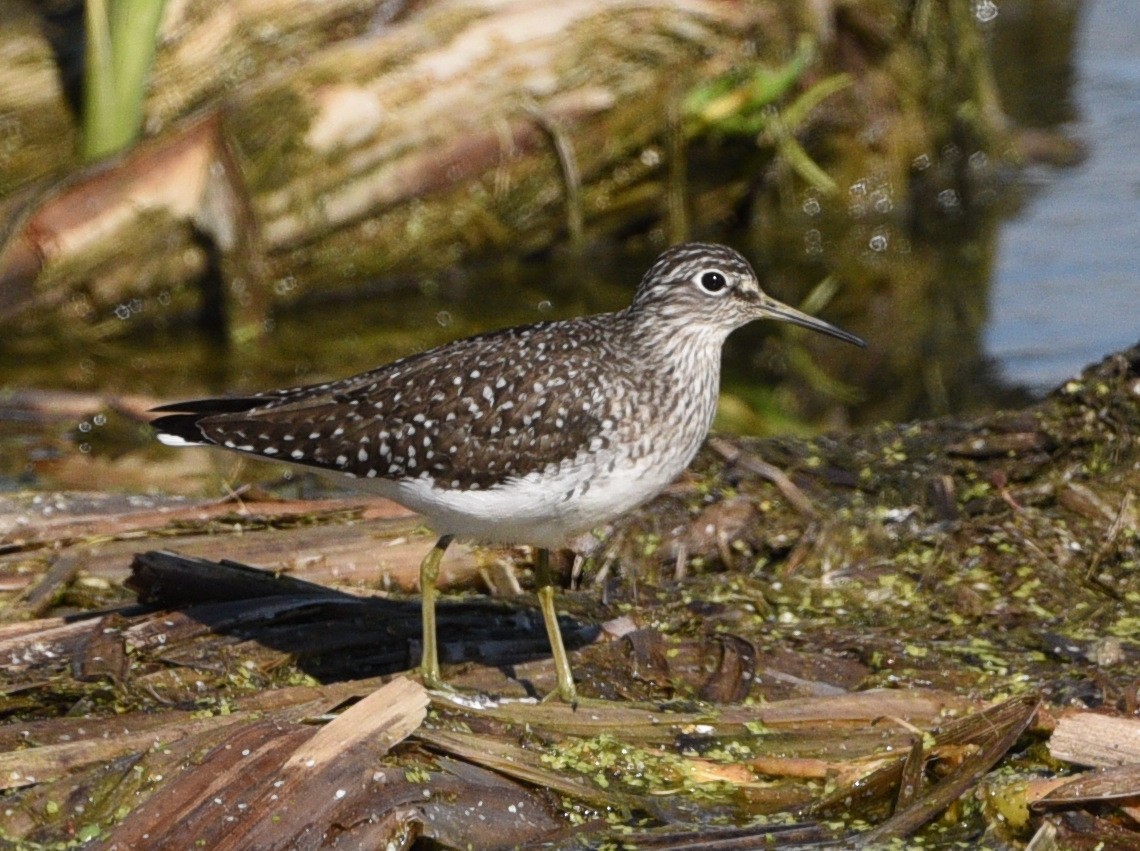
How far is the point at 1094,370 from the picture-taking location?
8.68m

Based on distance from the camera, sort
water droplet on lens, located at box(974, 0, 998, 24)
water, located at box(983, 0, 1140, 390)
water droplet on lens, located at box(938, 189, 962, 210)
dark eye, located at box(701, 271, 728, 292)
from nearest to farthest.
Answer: dark eye, located at box(701, 271, 728, 292), water, located at box(983, 0, 1140, 390), water droplet on lens, located at box(938, 189, 962, 210), water droplet on lens, located at box(974, 0, 998, 24)

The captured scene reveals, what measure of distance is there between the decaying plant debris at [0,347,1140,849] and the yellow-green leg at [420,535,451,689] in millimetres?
198

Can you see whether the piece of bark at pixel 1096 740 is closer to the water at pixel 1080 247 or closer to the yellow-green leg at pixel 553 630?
the yellow-green leg at pixel 553 630

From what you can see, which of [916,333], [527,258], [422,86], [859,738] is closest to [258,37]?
[422,86]

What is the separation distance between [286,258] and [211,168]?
1051 mm

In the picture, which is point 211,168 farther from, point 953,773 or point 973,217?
point 953,773

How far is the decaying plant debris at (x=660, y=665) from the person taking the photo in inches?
230

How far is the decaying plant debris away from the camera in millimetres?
5836

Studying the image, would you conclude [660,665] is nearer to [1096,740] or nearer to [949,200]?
[1096,740]

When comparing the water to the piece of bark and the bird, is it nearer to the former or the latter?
the bird

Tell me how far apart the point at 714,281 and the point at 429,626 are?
1.87 metres

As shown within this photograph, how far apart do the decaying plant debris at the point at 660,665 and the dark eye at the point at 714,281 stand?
1.40 metres

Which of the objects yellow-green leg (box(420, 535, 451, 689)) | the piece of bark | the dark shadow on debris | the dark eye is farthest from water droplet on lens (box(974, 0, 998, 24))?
the piece of bark

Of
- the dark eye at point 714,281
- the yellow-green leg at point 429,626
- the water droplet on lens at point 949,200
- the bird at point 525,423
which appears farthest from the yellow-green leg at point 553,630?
the water droplet on lens at point 949,200
